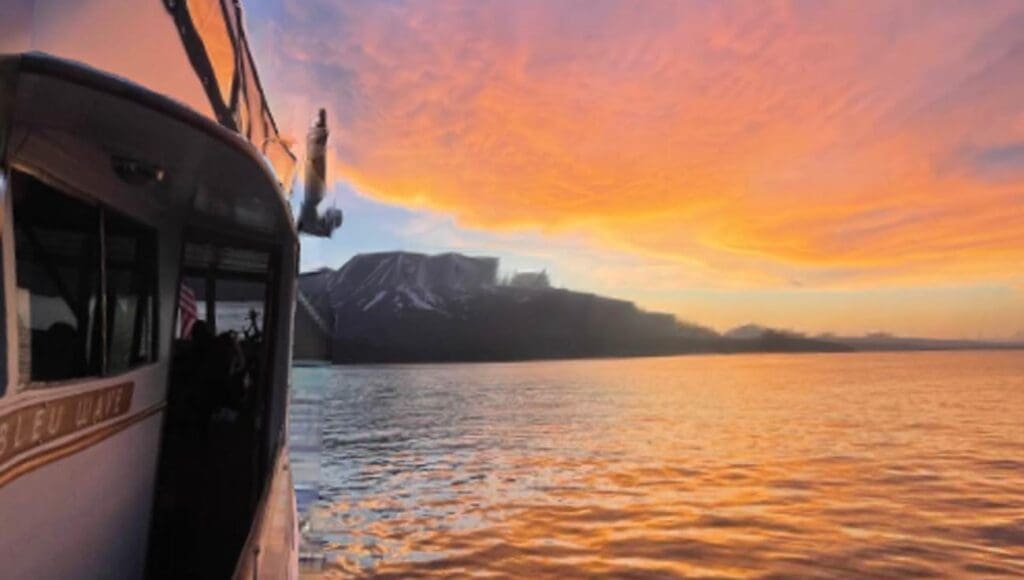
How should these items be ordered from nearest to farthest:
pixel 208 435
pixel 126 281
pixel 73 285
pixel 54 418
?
pixel 54 418, pixel 73 285, pixel 126 281, pixel 208 435

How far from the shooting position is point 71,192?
415 cm

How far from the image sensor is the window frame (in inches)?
129

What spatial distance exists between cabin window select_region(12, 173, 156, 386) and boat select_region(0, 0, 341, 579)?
15 mm

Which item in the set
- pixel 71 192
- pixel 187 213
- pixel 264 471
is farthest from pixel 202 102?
pixel 264 471

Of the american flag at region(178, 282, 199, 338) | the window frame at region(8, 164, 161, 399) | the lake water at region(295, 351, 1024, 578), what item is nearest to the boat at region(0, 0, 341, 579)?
the window frame at region(8, 164, 161, 399)

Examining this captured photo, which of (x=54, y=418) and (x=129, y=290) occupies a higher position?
(x=129, y=290)

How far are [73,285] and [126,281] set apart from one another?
1.20 m

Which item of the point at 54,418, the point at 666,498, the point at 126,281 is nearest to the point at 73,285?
the point at 54,418

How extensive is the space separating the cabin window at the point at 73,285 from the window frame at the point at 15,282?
0.02m

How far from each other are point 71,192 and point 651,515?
16.0 metres

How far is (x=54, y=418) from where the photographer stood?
382 centimetres

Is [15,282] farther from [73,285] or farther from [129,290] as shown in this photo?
[129,290]

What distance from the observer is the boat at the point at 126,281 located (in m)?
3.15

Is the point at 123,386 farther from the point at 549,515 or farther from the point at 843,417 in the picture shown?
the point at 843,417
